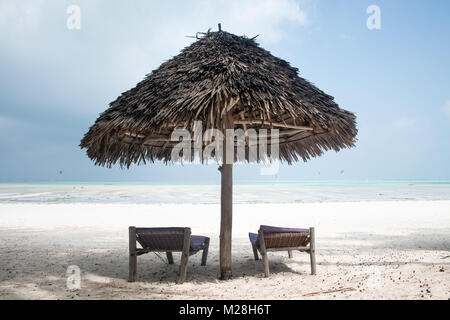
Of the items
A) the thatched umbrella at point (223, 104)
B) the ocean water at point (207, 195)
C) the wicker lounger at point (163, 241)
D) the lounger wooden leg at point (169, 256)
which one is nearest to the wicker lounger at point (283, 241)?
the thatched umbrella at point (223, 104)

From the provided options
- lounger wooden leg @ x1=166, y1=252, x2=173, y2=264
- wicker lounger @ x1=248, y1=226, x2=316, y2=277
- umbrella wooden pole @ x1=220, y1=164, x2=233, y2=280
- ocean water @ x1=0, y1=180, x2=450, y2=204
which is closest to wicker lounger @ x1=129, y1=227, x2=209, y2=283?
umbrella wooden pole @ x1=220, y1=164, x2=233, y2=280

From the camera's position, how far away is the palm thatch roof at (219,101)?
380 centimetres

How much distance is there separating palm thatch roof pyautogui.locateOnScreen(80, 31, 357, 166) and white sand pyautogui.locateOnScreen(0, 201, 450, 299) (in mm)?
1733

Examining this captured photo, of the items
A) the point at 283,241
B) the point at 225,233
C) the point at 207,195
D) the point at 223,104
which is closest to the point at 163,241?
the point at 225,233

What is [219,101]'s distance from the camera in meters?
3.74

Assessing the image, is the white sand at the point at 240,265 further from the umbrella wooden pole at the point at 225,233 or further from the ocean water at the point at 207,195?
the ocean water at the point at 207,195

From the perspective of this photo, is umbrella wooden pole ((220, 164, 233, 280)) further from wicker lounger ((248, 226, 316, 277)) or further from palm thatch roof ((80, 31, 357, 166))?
palm thatch roof ((80, 31, 357, 166))

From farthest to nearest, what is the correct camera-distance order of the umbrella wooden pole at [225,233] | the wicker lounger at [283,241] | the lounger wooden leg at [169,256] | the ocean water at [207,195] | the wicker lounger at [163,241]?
the ocean water at [207,195] < the lounger wooden leg at [169,256] < the umbrella wooden pole at [225,233] < the wicker lounger at [283,241] < the wicker lounger at [163,241]

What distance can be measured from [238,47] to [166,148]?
7.60ft

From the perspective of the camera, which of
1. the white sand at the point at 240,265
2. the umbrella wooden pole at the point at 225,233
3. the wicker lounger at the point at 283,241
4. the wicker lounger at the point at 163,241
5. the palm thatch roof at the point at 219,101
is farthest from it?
the umbrella wooden pole at the point at 225,233

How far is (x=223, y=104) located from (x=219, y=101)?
0.25 ft

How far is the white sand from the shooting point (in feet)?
11.9

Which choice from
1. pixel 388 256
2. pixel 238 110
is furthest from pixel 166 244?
pixel 388 256
